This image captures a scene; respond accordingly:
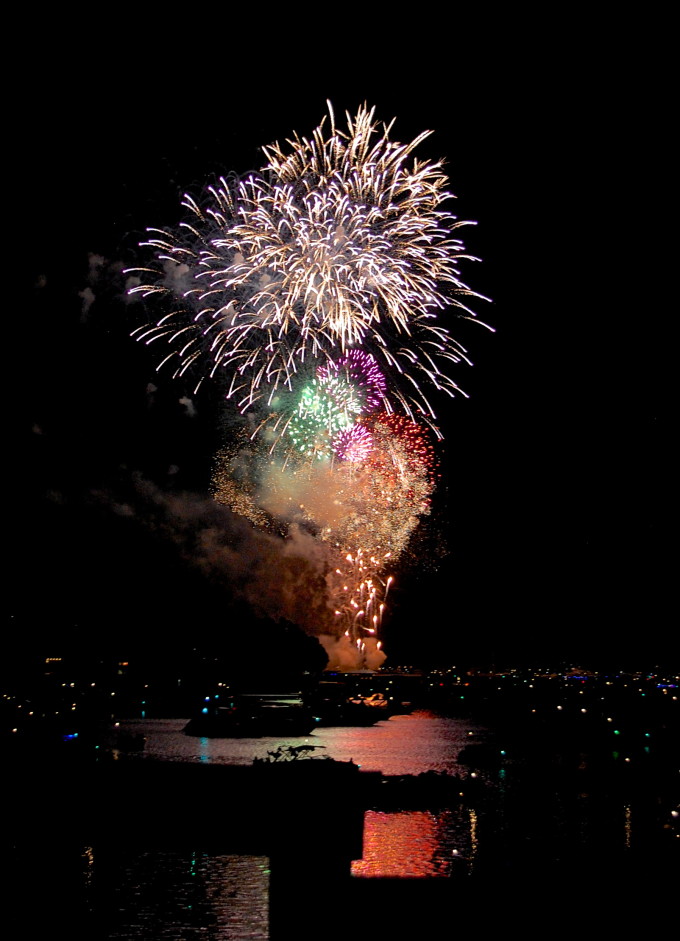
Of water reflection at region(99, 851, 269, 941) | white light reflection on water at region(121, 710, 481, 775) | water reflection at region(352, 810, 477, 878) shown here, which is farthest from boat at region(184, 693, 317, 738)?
water reflection at region(99, 851, 269, 941)

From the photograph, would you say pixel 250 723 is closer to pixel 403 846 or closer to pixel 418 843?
pixel 418 843

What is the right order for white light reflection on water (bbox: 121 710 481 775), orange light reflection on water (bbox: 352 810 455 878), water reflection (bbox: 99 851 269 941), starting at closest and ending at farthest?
water reflection (bbox: 99 851 269 941), orange light reflection on water (bbox: 352 810 455 878), white light reflection on water (bbox: 121 710 481 775)

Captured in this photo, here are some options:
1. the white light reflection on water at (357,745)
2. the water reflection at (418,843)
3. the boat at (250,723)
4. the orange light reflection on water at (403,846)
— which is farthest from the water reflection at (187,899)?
the boat at (250,723)

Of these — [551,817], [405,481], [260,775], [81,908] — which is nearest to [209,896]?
[81,908]

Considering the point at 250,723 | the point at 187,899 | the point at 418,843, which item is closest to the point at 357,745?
the point at 250,723

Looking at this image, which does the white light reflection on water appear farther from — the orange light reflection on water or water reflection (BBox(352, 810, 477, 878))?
the orange light reflection on water

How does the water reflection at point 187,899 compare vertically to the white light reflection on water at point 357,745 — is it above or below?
above

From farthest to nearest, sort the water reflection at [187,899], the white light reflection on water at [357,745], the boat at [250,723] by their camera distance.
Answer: the boat at [250,723] < the white light reflection on water at [357,745] < the water reflection at [187,899]

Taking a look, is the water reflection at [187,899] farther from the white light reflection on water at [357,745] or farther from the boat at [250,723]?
the boat at [250,723]

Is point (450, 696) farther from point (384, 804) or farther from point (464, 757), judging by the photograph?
point (384, 804)

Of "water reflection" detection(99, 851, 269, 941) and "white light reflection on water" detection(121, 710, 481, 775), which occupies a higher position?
"water reflection" detection(99, 851, 269, 941)

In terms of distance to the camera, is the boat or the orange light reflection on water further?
the boat
